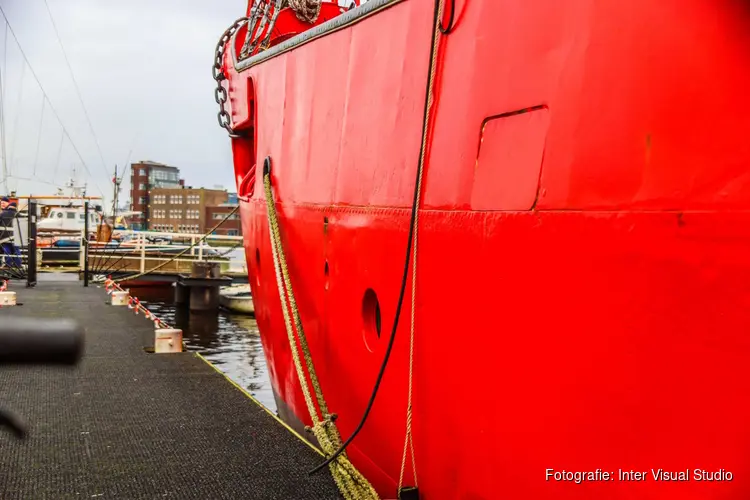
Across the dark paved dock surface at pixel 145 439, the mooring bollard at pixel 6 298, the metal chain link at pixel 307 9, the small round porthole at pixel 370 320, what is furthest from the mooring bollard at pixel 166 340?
the mooring bollard at pixel 6 298

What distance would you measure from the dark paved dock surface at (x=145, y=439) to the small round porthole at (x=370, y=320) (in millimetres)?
780

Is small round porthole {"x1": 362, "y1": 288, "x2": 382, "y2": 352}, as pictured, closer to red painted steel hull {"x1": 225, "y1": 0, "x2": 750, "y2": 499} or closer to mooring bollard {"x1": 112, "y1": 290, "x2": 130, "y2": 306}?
red painted steel hull {"x1": 225, "y1": 0, "x2": 750, "y2": 499}

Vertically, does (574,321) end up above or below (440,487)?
above

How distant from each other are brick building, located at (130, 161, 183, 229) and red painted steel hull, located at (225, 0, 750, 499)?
9883 centimetres

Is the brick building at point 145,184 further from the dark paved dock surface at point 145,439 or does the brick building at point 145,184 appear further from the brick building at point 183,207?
the dark paved dock surface at point 145,439

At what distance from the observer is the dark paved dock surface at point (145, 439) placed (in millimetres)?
3719

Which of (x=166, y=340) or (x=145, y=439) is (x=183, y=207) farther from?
(x=145, y=439)

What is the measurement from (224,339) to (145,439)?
43.1 feet

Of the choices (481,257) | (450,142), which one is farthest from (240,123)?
(481,257)

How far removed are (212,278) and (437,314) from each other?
60.9ft

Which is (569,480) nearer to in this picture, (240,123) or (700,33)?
(700,33)

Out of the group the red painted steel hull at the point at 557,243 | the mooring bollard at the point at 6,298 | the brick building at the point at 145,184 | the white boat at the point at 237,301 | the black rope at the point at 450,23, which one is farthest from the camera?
the brick building at the point at 145,184

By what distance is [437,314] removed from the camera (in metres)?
3.29

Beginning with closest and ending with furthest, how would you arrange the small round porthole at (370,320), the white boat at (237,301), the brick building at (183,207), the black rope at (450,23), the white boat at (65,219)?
the black rope at (450,23)
the small round porthole at (370,320)
the white boat at (237,301)
the white boat at (65,219)
the brick building at (183,207)
